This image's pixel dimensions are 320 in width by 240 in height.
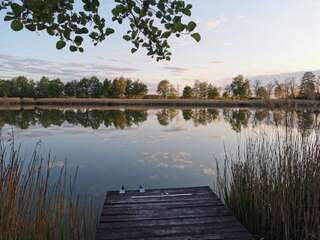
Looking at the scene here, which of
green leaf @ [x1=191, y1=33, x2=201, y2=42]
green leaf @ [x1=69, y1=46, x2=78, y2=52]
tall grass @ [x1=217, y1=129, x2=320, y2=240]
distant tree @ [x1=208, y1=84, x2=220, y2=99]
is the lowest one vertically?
tall grass @ [x1=217, y1=129, x2=320, y2=240]

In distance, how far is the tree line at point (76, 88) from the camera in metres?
47.3

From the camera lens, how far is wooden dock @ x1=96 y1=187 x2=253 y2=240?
7.80 feet

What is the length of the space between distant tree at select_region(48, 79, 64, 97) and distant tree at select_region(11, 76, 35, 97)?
10.3 ft

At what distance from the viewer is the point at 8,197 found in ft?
6.51

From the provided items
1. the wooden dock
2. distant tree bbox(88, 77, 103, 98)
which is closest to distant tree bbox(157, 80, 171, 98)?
distant tree bbox(88, 77, 103, 98)

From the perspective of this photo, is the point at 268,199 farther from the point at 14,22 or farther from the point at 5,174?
the point at 14,22

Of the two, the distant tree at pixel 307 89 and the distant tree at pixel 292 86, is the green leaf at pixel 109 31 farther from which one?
the distant tree at pixel 307 89

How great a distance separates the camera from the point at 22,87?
47.4 meters

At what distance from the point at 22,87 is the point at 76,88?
9.22m

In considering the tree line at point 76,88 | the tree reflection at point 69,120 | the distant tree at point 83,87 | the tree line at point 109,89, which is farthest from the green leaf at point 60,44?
the distant tree at point 83,87

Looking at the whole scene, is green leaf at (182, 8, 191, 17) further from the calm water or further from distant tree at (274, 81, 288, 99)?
the calm water

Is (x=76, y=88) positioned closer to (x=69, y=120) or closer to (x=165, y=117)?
(x=165, y=117)

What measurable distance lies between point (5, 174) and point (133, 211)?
139cm

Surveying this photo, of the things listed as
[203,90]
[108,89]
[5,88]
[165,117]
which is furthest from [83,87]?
[165,117]
